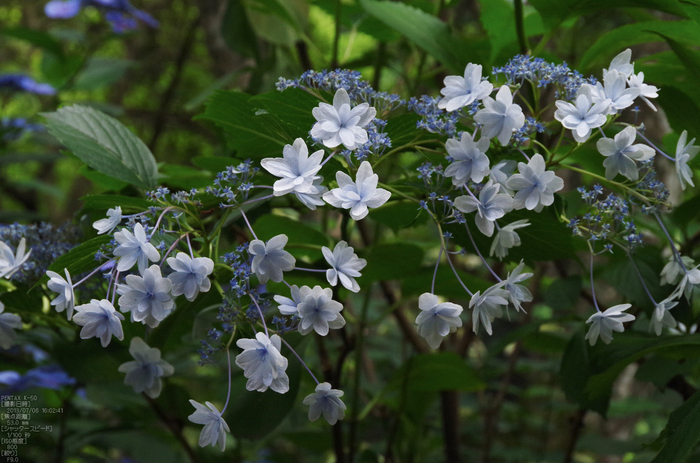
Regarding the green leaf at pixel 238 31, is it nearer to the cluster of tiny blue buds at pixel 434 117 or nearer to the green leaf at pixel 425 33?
the green leaf at pixel 425 33

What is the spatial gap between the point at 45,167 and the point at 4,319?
2936 mm

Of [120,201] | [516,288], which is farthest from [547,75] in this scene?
[120,201]

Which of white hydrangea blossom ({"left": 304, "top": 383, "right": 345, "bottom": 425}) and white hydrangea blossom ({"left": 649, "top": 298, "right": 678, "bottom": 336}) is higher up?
white hydrangea blossom ({"left": 649, "top": 298, "right": 678, "bottom": 336})

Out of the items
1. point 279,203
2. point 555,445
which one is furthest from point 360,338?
point 555,445

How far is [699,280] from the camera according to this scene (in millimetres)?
484

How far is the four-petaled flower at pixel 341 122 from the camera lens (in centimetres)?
44

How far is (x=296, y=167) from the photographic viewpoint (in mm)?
438

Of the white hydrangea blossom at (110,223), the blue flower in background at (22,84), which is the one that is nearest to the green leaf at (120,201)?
the white hydrangea blossom at (110,223)

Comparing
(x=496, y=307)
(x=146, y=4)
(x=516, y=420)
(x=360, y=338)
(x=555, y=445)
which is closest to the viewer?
(x=496, y=307)

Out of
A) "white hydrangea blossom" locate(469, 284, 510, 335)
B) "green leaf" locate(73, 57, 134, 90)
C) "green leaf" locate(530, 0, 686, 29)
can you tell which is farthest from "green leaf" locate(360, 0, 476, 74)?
"green leaf" locate(73, 57, 134, 90)

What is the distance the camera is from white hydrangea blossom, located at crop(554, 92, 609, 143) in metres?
0.44

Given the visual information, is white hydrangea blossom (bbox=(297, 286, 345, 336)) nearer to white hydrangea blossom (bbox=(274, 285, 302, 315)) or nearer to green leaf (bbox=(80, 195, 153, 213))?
white hydrangea blossom (bbox=(274, 285, 302, 315))

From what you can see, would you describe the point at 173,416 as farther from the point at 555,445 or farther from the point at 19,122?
the point at 555,445

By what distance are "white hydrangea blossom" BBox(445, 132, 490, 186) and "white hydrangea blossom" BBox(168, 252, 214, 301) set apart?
196 mm
